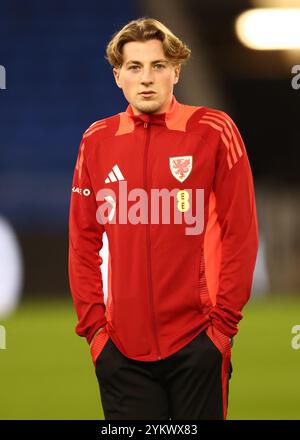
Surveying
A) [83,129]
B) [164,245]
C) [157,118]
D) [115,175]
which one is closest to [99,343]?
[164,245]

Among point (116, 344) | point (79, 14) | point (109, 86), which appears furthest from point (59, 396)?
point (79, 14)

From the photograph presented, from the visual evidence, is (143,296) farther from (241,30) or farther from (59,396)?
(241,30)

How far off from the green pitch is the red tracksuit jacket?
237 cm

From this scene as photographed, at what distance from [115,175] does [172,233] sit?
0.26 metres

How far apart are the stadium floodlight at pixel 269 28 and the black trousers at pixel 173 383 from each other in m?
10.2

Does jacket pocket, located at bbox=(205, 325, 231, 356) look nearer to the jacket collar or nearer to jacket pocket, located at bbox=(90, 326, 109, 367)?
jacket pocket, located at bbox=(90, 326, 109, 367)

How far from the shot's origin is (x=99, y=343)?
3.18 metres

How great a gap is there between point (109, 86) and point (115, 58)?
375 inches

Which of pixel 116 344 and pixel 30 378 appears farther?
pixel 30 378

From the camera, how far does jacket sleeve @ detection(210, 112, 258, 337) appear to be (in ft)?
10.3

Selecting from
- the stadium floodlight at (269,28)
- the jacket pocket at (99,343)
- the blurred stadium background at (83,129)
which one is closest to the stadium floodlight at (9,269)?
the blurred stadium background at (83,129)

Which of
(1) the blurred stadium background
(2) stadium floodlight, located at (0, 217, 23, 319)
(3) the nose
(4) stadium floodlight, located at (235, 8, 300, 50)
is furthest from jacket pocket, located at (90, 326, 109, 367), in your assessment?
(4) stadium floodlight, located at (235, 8, 300, 50)

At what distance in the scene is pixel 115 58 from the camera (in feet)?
10.8

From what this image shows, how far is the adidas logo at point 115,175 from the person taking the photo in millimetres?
3199
